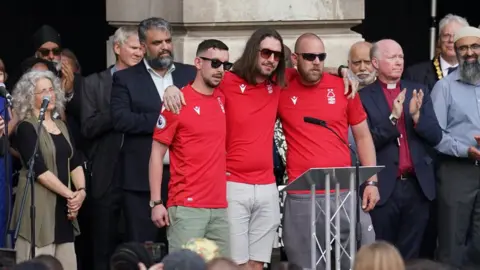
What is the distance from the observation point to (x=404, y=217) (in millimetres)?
11609

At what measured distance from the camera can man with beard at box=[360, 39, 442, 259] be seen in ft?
37.4

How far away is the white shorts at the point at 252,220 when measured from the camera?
10.6 metres

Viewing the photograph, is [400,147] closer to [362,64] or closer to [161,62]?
[362,64]

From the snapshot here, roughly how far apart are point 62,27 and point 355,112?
5.98 m

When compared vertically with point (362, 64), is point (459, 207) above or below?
below

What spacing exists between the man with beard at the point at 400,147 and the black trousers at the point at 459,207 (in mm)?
156

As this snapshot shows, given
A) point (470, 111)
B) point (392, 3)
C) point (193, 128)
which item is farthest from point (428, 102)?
point (392, 3)

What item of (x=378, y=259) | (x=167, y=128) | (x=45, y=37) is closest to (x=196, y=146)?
(x=167, y=128)

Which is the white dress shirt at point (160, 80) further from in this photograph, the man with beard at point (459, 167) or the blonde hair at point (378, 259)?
the blonde hair at point (378, 259)

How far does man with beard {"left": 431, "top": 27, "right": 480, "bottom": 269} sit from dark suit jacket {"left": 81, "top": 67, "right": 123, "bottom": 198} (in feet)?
7.95

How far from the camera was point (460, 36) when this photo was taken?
11938 millimetres

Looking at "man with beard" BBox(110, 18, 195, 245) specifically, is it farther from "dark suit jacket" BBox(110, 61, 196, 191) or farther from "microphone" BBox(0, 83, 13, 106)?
"microphone" BBox(0, 83, 13, 106)

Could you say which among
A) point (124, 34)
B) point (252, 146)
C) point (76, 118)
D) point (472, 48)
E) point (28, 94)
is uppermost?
point (124, 34)

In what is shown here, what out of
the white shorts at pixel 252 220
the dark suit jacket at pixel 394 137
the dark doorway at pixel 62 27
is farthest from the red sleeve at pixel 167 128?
the dark doorway at pixel 62 27
